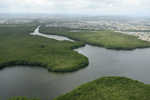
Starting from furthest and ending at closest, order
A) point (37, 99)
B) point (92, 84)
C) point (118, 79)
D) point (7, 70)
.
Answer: point (7, 70)
point (118, 79)
point (92, 84)
point (37, 99)

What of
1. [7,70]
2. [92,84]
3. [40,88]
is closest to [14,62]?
[7,70]

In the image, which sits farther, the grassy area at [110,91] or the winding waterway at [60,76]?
the winding waterway at [60,76]

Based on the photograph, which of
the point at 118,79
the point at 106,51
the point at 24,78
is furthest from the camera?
the point at 106,51

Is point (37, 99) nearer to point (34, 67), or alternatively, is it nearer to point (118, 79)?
point (34, 67)

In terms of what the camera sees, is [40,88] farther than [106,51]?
No
